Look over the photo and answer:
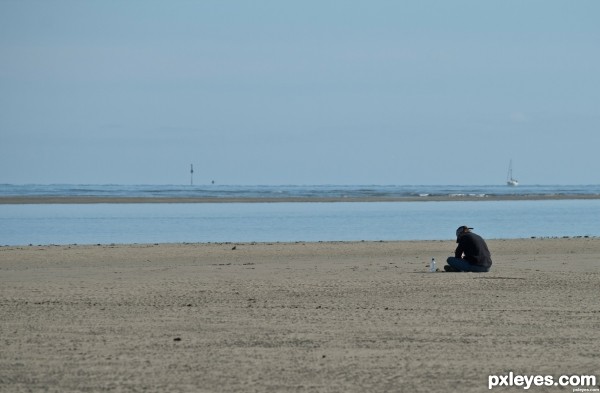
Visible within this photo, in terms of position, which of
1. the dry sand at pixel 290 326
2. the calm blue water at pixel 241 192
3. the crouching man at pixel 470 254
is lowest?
the dry sand at pixel 290 326

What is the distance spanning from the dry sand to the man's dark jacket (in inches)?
12.4

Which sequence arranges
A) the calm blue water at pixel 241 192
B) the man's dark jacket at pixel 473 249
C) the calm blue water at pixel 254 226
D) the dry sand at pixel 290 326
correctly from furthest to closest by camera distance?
the calm blue water at pixel 241 192 < the calm blue water at pixel 254 226 < the man's dark jacket at pixel 473 249 < the dry sand at pixel 290 326

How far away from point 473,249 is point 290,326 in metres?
8.14

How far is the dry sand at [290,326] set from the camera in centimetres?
1006

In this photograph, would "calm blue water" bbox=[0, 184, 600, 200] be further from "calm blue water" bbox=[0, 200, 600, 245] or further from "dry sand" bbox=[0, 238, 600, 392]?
"dry sand" bbox=[0, 238, 600, 392]

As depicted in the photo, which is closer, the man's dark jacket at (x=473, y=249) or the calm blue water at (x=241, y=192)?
the man's dark jacket at (x=473, y=249)

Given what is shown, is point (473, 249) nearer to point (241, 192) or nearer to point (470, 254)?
point (470, 254)

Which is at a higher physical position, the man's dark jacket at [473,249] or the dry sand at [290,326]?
the man's dark jacket at [473,249]

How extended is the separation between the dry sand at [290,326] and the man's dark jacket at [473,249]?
315 millimetres

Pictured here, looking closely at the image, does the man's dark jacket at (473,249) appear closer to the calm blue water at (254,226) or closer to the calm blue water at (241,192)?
the calm blue water at (254,226)

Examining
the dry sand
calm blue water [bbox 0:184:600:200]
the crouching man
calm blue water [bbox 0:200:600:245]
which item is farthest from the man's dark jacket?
calm blue water [bbox 0:184:600:200]

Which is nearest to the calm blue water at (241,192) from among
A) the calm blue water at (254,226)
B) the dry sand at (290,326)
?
the calm blue water at (254,226)

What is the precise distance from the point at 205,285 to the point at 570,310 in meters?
6.48

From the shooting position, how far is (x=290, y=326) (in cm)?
1312
